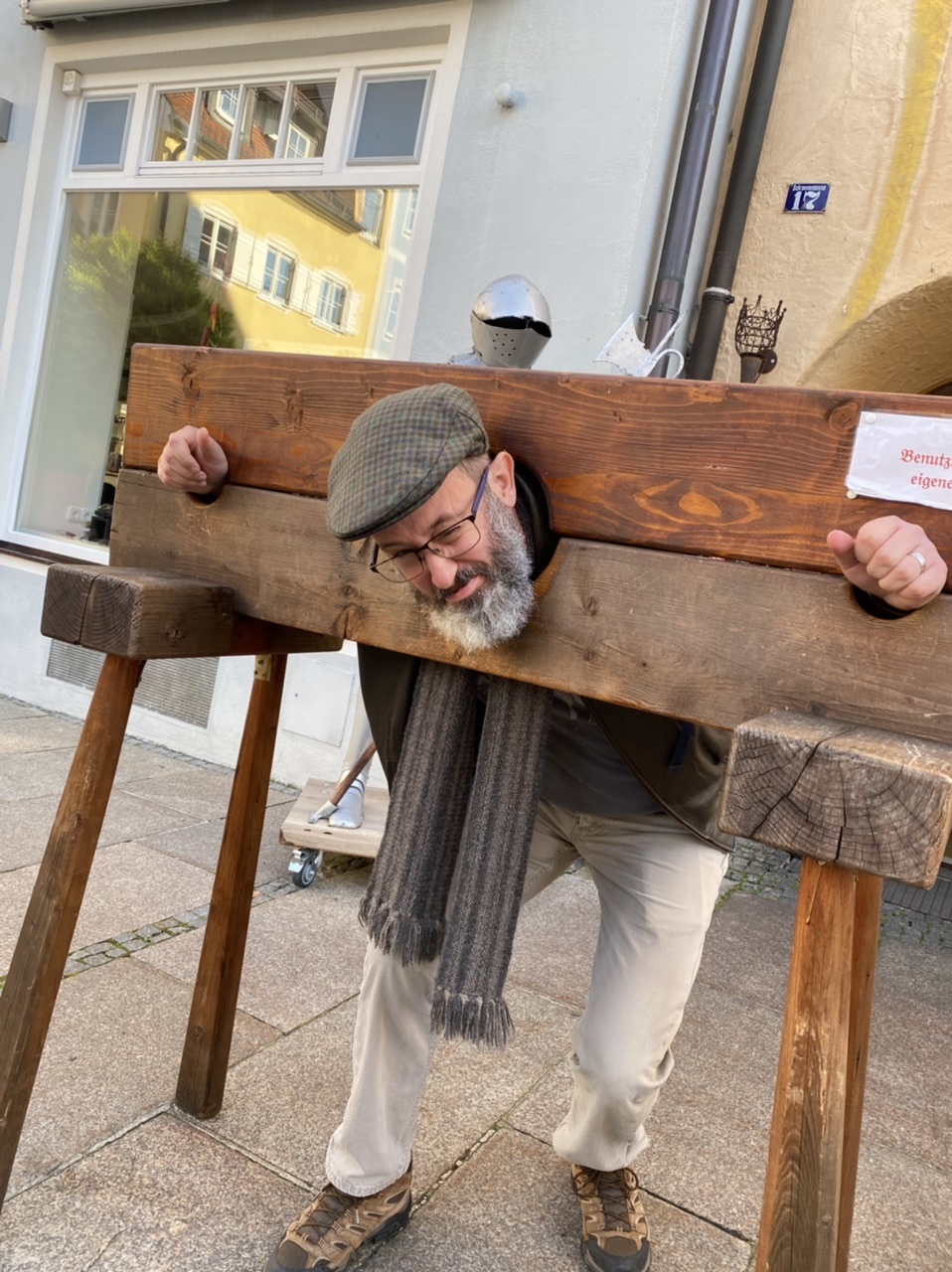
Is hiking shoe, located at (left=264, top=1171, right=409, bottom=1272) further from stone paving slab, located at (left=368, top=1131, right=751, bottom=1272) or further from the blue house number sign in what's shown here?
the blue house number sign

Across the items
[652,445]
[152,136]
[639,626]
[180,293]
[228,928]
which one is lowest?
[228,928]

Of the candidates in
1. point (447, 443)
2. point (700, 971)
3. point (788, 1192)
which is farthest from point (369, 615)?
point (700, 971)

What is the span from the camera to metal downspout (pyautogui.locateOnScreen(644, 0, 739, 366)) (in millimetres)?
4066

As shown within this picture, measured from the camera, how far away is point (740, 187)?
14.2 feet

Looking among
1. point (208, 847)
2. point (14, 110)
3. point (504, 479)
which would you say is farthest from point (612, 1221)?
point (14, 110)

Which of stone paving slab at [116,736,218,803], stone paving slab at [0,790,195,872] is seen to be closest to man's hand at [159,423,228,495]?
stone paving slab at [0,790,195,872]

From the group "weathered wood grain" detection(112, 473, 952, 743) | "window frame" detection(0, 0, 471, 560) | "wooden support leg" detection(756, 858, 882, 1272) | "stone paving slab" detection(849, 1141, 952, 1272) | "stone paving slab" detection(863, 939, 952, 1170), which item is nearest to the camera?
"wooden support leg" detection(756, 858, 882, 1272)

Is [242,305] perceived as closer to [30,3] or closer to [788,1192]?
[30,3]

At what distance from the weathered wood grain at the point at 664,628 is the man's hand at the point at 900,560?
0.05 metres

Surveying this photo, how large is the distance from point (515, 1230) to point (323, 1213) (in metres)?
0.41

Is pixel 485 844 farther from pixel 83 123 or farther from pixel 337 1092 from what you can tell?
pixel 83 123

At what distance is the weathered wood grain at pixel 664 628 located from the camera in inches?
51.8

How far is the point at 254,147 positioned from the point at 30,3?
1.57m

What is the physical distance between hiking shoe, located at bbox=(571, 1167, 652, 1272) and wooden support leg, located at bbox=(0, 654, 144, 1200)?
1111 mm
